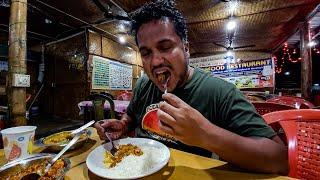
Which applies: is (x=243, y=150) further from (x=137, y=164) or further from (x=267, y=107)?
(x=267, y=107)

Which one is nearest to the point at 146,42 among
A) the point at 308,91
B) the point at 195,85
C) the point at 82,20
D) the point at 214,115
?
the point at 195,85

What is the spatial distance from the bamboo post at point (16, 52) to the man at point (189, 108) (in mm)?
2155

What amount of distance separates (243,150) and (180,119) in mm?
338

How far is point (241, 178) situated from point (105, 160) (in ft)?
2.13

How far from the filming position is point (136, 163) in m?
1.00

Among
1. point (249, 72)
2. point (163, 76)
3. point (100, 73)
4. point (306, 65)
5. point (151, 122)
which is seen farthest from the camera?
point (249, 72)

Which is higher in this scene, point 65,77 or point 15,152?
point 65,77

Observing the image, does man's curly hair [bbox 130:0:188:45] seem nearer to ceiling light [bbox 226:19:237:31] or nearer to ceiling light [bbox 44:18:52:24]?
ceiling light [bbox 226:19:237:31]


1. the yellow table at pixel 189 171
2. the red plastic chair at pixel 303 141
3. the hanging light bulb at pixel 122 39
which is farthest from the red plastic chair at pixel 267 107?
the hanging light bulb at pixel 122 39

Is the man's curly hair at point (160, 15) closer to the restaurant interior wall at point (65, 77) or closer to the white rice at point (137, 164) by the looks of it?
the white rice at point (137, 164)

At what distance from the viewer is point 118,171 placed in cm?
92

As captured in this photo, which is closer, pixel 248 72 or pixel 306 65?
pixel 306 65

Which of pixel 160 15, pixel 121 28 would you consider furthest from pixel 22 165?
pixel 121 28

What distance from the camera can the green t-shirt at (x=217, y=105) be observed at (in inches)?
41.7
